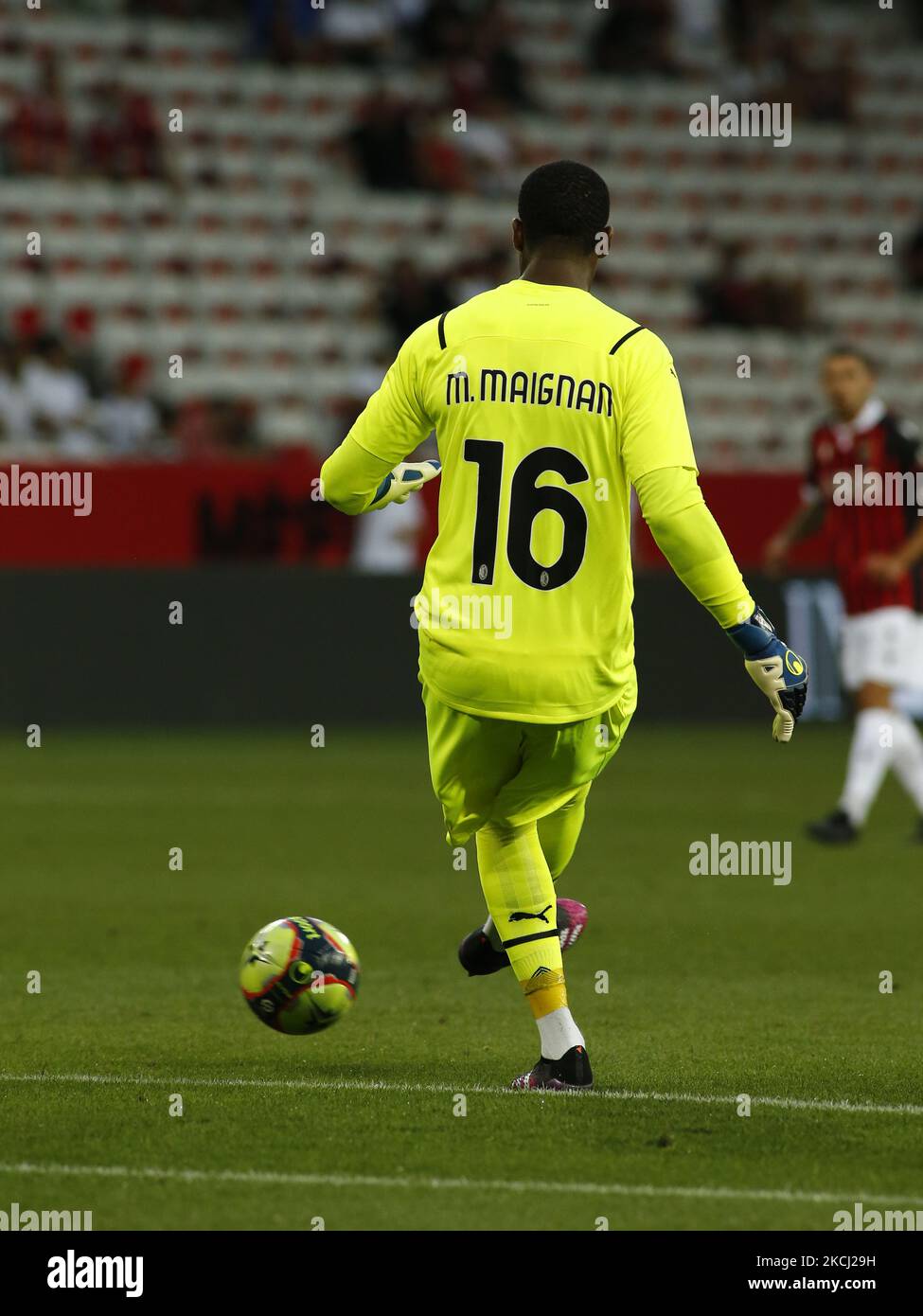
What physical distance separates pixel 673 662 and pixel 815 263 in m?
7.74

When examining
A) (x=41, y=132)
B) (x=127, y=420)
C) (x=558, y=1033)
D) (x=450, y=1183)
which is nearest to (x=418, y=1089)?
(x=558, y=1033)

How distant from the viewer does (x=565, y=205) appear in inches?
223

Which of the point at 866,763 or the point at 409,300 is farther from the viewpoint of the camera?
the point at 409,300

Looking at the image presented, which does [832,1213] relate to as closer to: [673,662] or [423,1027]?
[423,1027]

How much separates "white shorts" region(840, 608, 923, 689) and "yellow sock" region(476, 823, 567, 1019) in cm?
607

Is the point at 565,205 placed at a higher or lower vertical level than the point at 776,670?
higher

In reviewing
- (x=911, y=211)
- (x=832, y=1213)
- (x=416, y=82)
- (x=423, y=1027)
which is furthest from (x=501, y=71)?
(x=832, y=1213)

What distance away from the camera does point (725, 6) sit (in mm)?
25484

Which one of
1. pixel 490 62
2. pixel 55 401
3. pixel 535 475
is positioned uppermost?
pixel 490 62

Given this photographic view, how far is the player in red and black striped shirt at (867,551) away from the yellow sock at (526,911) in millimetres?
5792

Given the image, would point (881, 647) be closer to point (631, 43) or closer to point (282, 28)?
point (282, 28)

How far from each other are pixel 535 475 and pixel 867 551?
6514mm

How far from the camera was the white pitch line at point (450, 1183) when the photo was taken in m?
4.80

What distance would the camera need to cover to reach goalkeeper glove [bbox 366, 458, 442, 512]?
237 inches
